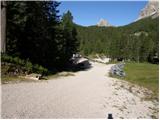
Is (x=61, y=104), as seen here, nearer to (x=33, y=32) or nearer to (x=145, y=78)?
(x=33, y=32)

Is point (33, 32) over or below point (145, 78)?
over

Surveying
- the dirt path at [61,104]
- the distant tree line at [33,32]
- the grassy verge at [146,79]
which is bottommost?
the grassy verge at [146,79]

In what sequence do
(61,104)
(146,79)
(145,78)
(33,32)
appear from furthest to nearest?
1. (145,78)
2. (146,79)
3. (33,32)
4. (61,104)

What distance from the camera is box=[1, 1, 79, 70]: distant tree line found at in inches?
1407

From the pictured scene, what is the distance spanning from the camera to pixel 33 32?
3869 centimetres

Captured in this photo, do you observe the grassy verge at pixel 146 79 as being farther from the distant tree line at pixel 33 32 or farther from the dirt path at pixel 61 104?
the distant tree line at pixel 33 32

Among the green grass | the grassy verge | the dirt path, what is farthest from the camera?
the green grass

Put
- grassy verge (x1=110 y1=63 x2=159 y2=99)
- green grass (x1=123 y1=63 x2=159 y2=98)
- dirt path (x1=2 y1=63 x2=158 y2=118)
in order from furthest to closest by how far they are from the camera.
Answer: green grass (x1=123 y1=63 x2=159 y2=98) < grassy verge (x1=110 y1=63 x2=159 y2=99) < dirt path (x1=2 y1=63 x2=158 y2=118)

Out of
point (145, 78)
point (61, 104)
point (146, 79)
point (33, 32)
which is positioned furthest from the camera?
point (145, 78)

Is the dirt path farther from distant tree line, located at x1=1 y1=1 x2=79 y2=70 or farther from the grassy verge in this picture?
distant tree line, located at x1=1 y1=1 x2=79 y2=70

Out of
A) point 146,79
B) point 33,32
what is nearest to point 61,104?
point 33,32

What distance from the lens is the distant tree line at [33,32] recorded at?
35.8m

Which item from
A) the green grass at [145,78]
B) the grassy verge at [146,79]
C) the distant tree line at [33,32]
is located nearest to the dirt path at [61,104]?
the grassy verge at [146,79]

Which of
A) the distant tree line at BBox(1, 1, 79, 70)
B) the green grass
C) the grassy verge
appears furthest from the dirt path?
the distant tree line at BBox(1, 1, 79, 70)
